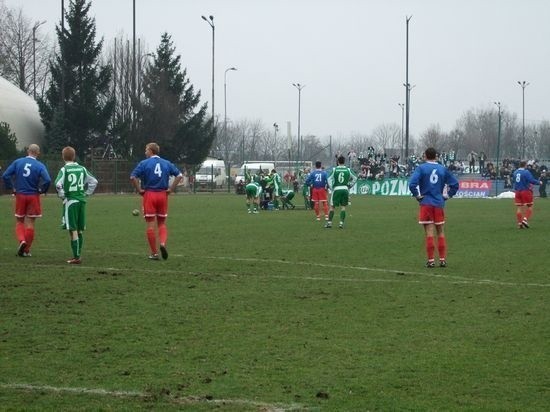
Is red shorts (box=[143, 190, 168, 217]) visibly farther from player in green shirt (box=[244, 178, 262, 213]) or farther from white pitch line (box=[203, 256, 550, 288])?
player in green shirt (box=[244, 178, 262, 213])

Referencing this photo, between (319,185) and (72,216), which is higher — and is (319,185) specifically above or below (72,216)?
above

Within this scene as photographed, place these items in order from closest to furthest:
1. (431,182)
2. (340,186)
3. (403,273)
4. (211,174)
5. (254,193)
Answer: (403,273)
(431,182)
(340,186)
(254,193)
(211,174)

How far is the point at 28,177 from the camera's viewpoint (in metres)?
16.8

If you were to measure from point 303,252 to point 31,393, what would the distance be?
12101 mm

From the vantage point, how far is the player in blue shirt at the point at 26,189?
16797 millimetres

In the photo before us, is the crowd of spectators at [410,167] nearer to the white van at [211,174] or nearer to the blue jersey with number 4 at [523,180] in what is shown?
the white van at [211,174]

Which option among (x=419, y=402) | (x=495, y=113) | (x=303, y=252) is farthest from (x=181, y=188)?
(x=495, y=113)

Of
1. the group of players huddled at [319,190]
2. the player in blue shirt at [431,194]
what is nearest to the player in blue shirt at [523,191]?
the group of players huddled at [319,190]

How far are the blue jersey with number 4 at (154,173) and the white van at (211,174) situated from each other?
190 feet

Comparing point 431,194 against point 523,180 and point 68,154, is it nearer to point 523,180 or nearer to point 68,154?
point 68,154

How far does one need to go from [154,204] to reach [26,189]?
7.61 feet

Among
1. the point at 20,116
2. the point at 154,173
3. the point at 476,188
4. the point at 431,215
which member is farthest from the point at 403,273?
the point at 20,116

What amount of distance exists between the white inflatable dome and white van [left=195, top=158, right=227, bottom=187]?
12405 mm

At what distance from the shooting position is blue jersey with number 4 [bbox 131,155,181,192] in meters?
16.2
